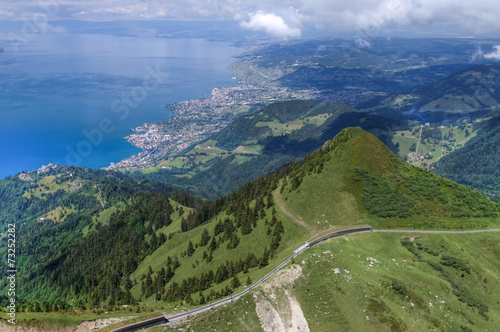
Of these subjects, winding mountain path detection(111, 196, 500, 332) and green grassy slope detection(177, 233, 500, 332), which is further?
winding mountain path detection(111, 196, 500, 332)

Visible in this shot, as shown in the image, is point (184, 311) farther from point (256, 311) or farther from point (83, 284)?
point (83, 284)

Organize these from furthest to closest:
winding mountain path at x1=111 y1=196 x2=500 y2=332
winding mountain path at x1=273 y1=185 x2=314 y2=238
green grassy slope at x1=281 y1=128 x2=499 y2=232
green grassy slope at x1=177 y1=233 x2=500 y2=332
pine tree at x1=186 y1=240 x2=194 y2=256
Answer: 1. pine tree at x1=186 y1=240 x2=194 y2=256
2. green grassy slope at x1=281 y1=128 x2=499 y2=232
3. winding mountain path at x1=273 y1=185 x2=314 y2=238
4. winding mountain path at x1=111 y1=196 x2=500 y2=332
5. green grassy slope at x1=177 y1=233 x2=500 y2=332

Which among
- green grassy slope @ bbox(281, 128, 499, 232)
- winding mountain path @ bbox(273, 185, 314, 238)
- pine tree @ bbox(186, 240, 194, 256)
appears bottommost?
pine tree @ bbox(186, 240, 194, 256)

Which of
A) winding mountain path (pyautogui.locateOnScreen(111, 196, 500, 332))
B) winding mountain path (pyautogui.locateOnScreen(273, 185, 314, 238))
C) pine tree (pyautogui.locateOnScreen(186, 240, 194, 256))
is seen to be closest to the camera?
winding mountain path (pyautogui.locateOnScreen(111, 196, 500, 332))

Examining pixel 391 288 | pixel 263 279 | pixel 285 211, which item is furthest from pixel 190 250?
pixel 391 288

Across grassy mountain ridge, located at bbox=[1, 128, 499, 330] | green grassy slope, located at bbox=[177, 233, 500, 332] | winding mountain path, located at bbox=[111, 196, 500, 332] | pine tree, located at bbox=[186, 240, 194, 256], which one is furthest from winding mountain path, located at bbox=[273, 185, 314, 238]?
pine tree, located at bbox=[186, 240, 194, 256]

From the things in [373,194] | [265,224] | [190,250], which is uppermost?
[373,194]

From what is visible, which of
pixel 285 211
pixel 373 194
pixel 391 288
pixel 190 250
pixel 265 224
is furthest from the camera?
pixel 190 250

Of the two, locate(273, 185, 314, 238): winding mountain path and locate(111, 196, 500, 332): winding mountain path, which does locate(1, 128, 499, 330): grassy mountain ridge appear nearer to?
locate(273, 185, 314, 238): winding mountain path

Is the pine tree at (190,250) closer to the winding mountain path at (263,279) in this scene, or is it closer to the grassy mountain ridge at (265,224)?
the grassy mountain ridge at (265,224)

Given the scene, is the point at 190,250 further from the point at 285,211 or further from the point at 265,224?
the point at 285,211

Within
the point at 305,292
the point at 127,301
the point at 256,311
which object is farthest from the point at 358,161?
the point at 127,301
